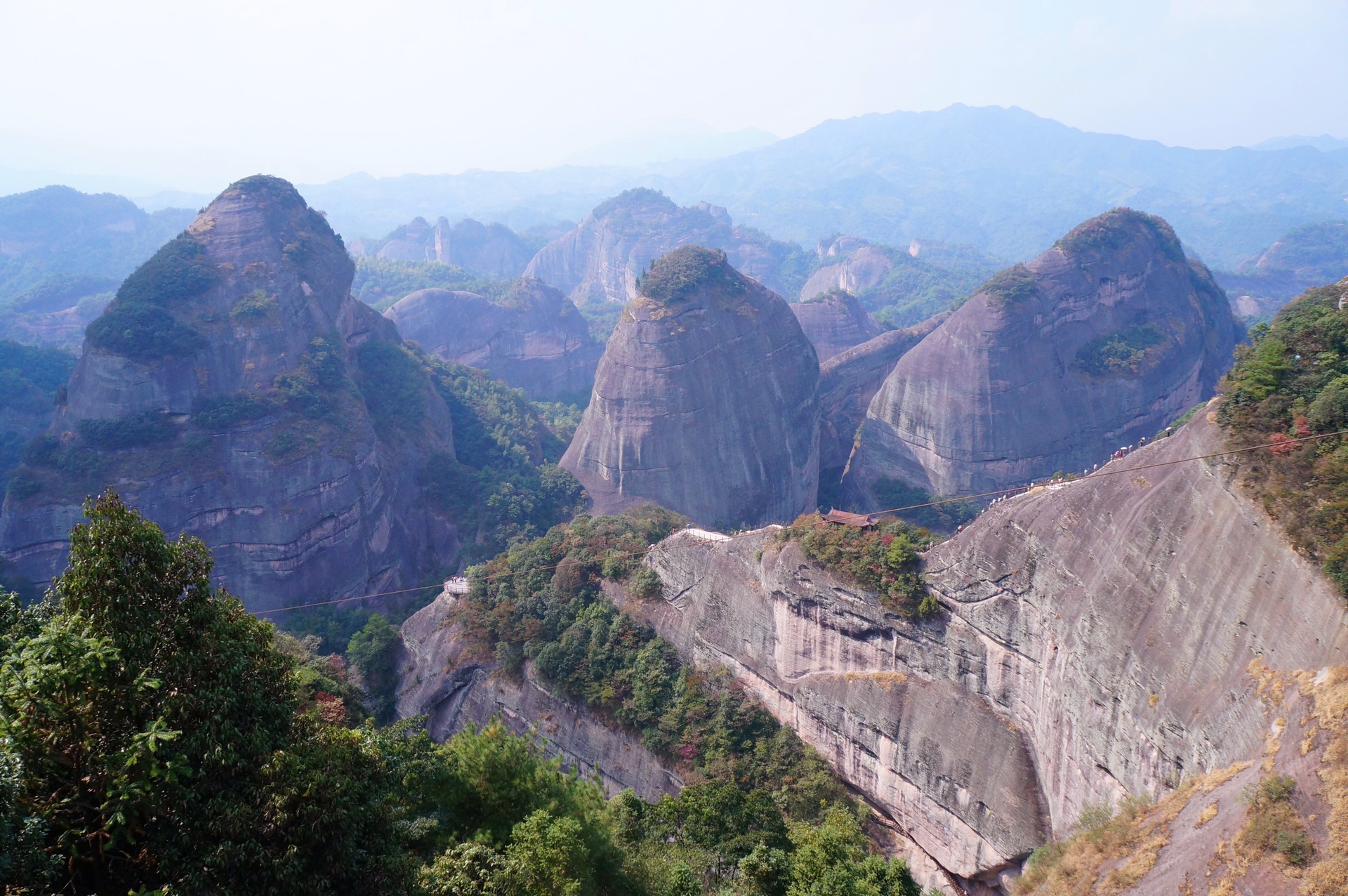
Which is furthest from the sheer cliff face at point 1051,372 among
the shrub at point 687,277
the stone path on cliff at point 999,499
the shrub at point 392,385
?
the shrub at point 392,385


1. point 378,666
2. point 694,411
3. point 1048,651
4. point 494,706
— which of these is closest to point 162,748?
point 1048,651

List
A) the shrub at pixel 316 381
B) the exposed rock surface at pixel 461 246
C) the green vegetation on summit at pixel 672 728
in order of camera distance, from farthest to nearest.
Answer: the exposed rock surface at pixel 461 246
the shrub at pixel 316 381
the green vegetation on summit at pixel 672 728

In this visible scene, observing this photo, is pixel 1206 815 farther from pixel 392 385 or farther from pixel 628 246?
pixel 628 246

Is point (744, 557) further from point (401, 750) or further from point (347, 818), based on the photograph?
point (347, 818)

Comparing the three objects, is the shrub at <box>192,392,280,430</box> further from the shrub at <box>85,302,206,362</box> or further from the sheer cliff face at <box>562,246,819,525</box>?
the sheer cliff face at <box>562,246,819,525</box>

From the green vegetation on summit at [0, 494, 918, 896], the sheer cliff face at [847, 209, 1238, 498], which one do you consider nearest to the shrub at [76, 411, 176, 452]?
the green vegetation on summit at [0, 494, 918, 896]

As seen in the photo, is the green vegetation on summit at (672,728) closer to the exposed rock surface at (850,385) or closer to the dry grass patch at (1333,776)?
the dry grass patch at (1333,776)

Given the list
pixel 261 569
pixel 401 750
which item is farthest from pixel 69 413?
pixel 401 750
